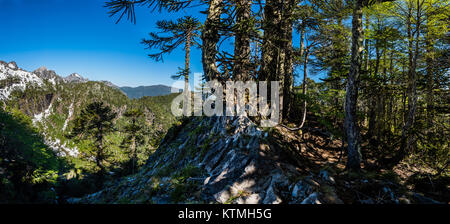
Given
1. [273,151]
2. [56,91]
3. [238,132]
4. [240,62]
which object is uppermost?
[56,91]

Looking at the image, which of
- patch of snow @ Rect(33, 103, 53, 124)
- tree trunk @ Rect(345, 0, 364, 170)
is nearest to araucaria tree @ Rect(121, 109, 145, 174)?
tree trunk @ Rect(345, 0, 364, 170)

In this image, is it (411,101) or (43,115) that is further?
(43,115)

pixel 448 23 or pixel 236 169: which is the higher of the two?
pixel 448 23

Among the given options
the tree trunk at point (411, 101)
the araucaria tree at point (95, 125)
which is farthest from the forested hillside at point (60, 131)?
the tree trunk at point (411, 101)

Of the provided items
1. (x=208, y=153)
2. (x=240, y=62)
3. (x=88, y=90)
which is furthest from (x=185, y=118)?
(x=88, y=90)

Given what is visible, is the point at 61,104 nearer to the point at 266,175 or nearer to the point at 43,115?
the point at 43,115

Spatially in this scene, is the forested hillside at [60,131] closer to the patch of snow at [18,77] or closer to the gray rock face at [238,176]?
the patch of snow at [18,77]

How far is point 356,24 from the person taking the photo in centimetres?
391

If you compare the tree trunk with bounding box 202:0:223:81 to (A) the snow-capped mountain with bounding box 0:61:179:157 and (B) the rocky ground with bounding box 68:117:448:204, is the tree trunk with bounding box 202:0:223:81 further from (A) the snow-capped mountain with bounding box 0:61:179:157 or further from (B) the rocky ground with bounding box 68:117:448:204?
(A) the snow-capped mountain with bounding box 0:61:179:157

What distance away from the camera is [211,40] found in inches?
169

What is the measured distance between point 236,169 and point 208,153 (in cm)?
150

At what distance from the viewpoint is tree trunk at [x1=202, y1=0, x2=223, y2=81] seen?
13.5 ft

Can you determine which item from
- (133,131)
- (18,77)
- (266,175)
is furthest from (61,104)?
(266,175)
